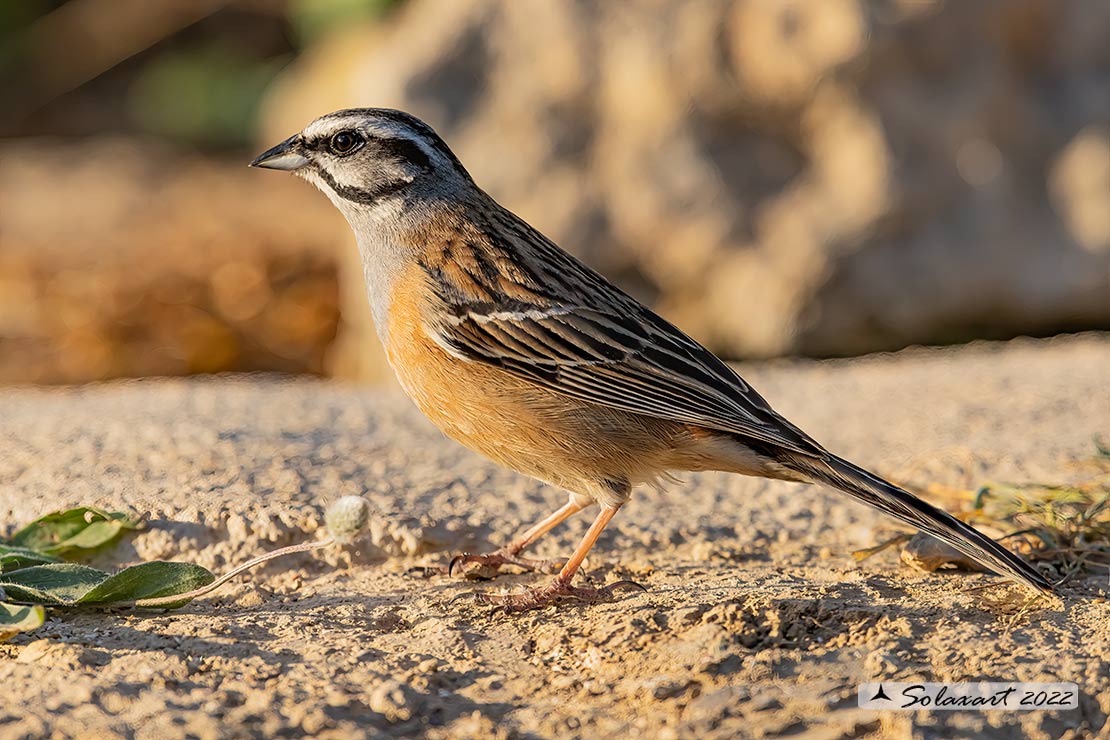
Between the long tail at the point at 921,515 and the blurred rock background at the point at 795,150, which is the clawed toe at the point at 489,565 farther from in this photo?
the blurred rock background at the point at 795,150

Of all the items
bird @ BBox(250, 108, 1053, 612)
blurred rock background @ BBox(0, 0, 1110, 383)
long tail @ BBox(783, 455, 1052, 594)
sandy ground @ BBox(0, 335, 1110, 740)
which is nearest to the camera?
sandy ground @ BBox(0, 335, 1110, 740)

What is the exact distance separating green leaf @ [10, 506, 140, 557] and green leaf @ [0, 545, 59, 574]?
150 mm

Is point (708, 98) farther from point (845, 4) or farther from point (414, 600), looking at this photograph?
point (414, 600)

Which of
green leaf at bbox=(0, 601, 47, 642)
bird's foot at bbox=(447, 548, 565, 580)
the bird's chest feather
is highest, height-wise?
the bird's chest feather

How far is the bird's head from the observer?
16.7ft

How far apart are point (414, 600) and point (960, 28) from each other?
6569 millimetres

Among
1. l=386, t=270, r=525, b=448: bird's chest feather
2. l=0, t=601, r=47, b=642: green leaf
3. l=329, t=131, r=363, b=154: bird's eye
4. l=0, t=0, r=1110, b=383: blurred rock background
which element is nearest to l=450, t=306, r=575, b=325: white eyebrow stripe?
l=386, t=270, r=525, b=448: bird's chest feather

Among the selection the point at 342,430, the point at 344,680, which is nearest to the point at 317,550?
the point at 344,680

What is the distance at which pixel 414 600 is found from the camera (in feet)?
14.2

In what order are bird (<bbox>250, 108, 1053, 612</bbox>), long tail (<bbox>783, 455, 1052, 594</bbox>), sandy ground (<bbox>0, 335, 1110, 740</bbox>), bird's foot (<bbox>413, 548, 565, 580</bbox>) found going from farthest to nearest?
bird's foot (<bbox>413, 548, 565, 580</bbox>) → bird (<bbox>250, 108, 1053, 612</bbox>) → long tail (<bbox>783, 455, 1052, 594</bbox>) → sandy ground (<bbox>0, 335, 1110, 740</bbox>)

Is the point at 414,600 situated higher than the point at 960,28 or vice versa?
the point at 960,28

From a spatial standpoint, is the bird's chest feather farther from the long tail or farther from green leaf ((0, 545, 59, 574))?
green leaf ((0, 545, 59, 574))

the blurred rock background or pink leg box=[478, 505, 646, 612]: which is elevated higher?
the blurred rock background

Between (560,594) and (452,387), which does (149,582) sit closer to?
(452,387)
